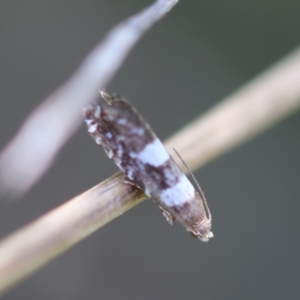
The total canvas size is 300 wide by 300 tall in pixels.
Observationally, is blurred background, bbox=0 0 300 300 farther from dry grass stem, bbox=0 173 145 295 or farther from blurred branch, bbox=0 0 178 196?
dry grass stem, bbox=0 173 145 295

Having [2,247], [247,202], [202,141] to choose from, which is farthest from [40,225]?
[247,202]

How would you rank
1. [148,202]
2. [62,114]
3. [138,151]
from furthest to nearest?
[148,202] → [62,114] → [138,151]

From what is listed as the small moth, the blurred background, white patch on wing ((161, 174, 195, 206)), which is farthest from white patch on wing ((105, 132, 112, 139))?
the blurred background

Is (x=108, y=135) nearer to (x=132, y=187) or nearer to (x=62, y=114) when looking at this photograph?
(x=132, y=187)

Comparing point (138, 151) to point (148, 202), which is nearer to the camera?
point (138, 151)

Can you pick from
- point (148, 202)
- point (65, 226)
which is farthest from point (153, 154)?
point (148, 202)

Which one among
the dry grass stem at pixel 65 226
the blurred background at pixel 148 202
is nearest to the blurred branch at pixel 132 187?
the dry grass stem at pixel 65 226

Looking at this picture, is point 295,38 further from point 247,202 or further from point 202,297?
point 202,297
